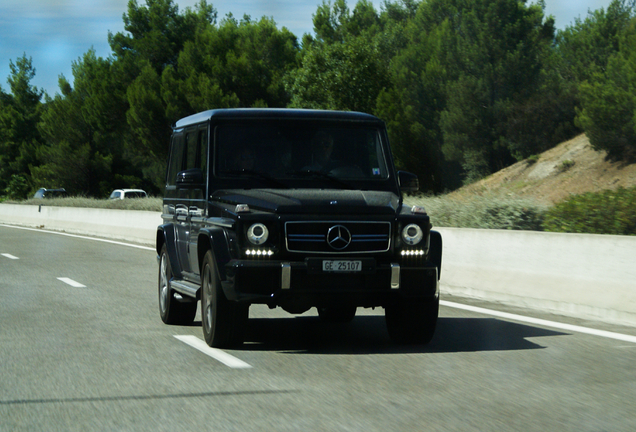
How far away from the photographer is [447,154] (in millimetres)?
55781

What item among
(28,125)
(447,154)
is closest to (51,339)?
(447,154)

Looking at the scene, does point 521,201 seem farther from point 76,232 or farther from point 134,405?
point 76,232

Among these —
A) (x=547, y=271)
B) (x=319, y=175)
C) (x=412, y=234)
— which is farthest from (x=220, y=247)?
(x=547, y=271)

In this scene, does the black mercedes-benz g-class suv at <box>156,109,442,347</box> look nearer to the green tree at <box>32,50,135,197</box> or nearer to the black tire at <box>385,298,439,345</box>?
the black tire at <box>385,298,439,345</box>

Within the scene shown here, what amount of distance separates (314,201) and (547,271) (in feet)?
14.1

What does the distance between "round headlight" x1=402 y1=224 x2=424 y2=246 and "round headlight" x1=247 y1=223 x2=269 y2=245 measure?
1.16 m

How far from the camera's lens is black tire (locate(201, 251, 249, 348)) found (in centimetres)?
762

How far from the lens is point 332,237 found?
749cm

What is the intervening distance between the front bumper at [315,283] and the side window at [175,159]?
8.39 ft

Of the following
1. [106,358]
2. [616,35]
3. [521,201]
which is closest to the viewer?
[106,358]

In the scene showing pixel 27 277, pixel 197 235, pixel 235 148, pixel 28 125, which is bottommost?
pixel 27 277

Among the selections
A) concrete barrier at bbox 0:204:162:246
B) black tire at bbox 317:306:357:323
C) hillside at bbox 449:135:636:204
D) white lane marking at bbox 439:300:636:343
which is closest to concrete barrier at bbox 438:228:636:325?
white lane marking at bbox 439:300:636:343

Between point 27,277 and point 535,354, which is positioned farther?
point 27,277

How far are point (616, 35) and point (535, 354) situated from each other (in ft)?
168
